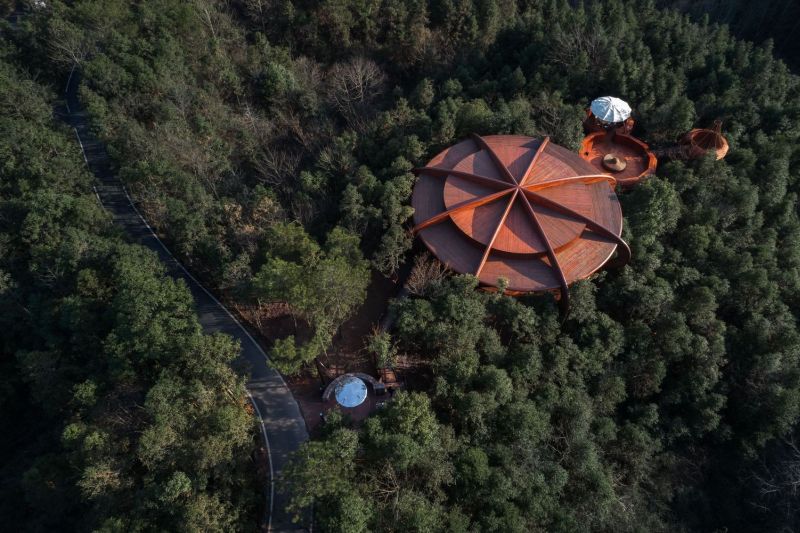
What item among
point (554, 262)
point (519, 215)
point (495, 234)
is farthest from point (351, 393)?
point (519, 215)

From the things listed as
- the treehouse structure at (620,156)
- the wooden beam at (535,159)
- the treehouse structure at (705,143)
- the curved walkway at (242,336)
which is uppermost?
the treehouse structure at (705,143)

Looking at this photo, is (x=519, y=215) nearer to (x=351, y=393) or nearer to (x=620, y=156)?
(x=620, y=156)

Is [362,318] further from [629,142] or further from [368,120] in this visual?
[629,142]

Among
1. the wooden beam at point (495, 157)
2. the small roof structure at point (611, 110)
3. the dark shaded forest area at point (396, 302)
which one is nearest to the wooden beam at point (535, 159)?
the wooden beam at point (495, 157)

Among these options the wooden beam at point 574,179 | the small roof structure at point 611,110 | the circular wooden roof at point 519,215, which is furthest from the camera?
the small roof structure at point 611,110

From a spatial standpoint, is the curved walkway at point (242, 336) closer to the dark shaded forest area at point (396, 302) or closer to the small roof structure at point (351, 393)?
the dark shaded forest area at point (396, 302)

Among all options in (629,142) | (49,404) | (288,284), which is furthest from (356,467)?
→ (629,142)
